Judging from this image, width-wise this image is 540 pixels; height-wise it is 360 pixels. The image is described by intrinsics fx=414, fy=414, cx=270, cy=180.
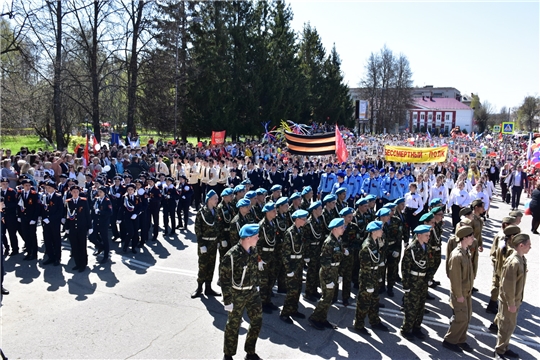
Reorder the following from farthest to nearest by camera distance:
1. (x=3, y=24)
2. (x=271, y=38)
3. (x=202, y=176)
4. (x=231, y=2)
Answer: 1. (x=271, y=38)
2. (x=231, y=2)
3. (x=3, y=24)
4. (x=202, y=176)

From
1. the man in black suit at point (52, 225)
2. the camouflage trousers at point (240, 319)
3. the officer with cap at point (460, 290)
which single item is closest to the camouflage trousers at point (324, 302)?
the camouflage trousers at point (240, 319)

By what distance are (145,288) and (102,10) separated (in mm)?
20492

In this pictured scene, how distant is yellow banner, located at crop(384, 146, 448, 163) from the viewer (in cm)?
1678

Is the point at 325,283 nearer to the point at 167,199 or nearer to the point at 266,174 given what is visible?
the point at 167,199

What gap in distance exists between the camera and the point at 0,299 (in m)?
7.29

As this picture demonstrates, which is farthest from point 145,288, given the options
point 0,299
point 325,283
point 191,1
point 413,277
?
point 191,1

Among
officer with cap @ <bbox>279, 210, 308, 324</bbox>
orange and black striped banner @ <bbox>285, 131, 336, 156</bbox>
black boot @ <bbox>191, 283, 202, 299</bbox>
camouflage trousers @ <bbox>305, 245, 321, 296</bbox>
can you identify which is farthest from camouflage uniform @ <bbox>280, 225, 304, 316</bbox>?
orange and black striped banner @ <bbox>285, 131, 336, 156</bbox>

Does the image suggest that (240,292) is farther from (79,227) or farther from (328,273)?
(79,227)

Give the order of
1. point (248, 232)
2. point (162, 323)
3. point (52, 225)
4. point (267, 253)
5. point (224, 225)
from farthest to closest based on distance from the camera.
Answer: point (52, 225), point (224, 225), point (267, 253), point (162, 323), point (248, 232)

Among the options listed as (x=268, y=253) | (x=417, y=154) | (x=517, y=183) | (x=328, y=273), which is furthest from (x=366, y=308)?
(x=517, y=183)

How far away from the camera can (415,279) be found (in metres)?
6.35

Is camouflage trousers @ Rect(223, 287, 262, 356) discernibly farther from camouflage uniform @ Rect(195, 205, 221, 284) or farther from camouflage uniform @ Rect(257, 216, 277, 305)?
camouflage uniform @ Rect(195, 205, 221, 284)

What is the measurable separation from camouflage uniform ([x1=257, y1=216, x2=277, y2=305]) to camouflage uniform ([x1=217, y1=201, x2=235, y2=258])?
115 centimetres

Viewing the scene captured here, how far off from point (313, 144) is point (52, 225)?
1026cm
